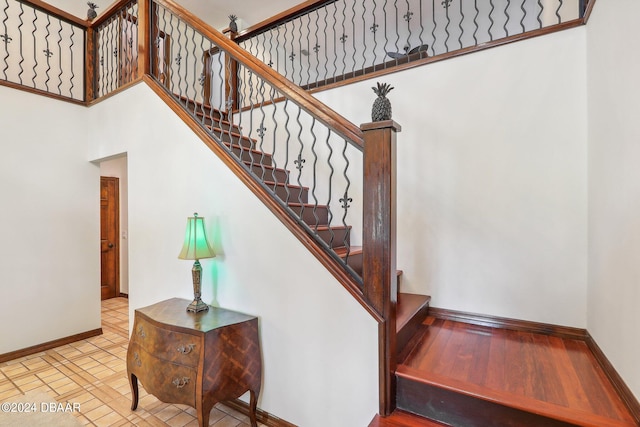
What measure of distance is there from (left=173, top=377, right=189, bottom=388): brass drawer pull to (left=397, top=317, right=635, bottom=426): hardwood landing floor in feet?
3.98

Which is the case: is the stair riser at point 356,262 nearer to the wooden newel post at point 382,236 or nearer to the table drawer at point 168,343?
the wooden newel post at point 382,236

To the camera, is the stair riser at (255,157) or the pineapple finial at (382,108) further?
the stair riser at (255,157)

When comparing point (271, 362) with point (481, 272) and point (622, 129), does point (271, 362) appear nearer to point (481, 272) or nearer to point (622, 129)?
point (481, 272)

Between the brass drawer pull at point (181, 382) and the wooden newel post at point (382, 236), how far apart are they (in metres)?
1.11

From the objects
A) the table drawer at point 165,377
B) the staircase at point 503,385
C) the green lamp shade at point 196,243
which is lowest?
the table drawer at point 165,377

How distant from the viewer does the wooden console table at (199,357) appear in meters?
1.78

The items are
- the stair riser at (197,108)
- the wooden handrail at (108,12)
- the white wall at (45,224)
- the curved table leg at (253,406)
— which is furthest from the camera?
the wooden handrail at (108,12)

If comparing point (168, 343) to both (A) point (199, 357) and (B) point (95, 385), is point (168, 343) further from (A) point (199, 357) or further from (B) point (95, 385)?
(B) point (95, 385)

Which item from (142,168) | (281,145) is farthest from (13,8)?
(281,145)

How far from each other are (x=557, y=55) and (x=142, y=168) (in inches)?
132

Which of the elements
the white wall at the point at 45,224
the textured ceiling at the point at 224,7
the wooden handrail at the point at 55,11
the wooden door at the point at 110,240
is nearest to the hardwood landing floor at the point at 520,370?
the white wall at the point at 45,224

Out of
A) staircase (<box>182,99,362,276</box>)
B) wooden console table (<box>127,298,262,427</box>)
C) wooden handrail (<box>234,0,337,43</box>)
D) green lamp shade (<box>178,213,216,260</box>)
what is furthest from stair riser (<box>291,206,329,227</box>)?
wooden handrail (<box>234,0,337,43</box>)

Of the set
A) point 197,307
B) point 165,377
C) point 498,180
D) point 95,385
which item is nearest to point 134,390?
point 165,377

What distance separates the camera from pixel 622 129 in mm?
1418
